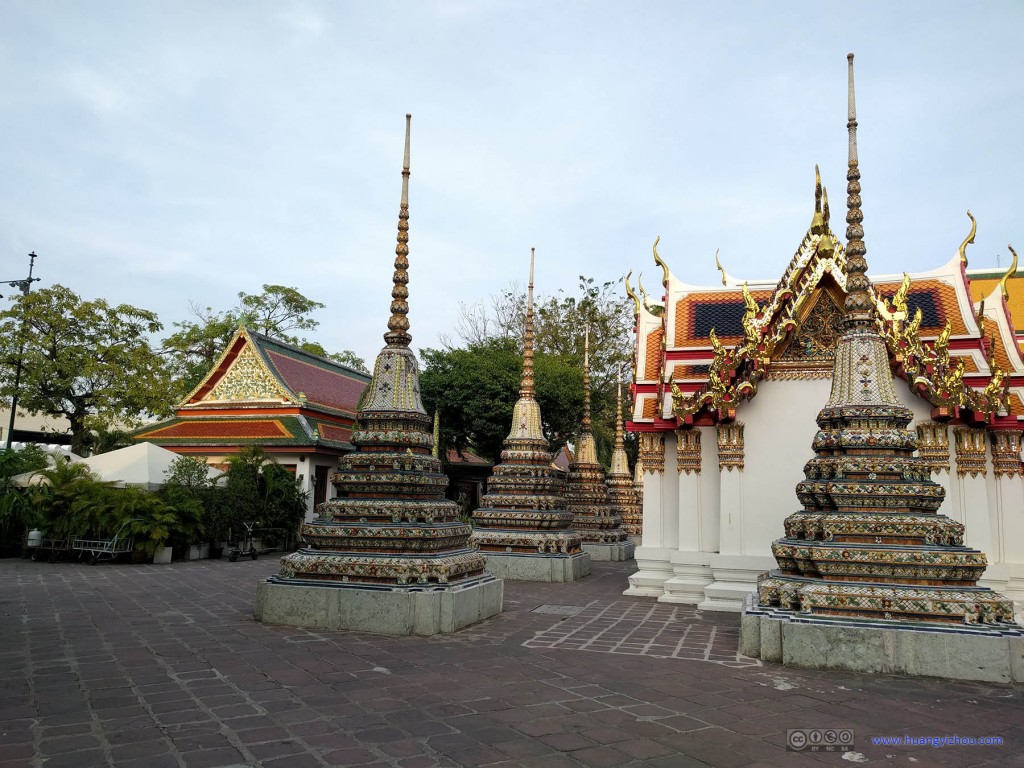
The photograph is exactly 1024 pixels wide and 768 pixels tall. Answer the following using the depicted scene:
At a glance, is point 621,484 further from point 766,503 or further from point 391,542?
point 391,542

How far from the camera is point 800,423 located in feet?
35.7

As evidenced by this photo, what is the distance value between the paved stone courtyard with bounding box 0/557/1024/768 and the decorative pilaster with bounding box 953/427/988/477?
4.81 m

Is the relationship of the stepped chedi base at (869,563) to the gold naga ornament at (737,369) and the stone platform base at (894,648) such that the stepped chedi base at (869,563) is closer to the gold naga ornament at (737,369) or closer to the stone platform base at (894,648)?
the stone platform base at (894,648)

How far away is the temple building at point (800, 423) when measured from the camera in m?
10.2

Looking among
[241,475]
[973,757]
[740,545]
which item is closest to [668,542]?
[740,545]

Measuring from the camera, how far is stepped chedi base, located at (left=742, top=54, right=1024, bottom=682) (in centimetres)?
608

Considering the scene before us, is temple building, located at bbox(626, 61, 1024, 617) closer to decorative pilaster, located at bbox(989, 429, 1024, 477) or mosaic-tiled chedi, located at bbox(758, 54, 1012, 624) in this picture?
decorative pilaster, located at bbox(989, 429, 1024, 477)

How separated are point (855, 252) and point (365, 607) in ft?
20.7

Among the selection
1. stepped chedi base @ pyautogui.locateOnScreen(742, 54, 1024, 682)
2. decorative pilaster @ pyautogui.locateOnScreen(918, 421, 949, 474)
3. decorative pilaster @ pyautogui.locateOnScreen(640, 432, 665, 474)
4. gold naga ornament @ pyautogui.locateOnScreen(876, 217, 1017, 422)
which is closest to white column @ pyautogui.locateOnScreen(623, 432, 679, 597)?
decorative pilaster @ pyautogui.locateOnScreen(640, 432, 665, 474)

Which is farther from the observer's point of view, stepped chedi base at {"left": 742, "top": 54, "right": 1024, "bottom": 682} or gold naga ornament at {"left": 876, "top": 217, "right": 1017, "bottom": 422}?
gold naga ornament at {"left": 876, "top": 217, "right": 1017, "bottom": 422}

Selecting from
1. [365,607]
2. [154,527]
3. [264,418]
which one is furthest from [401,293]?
[264,418]

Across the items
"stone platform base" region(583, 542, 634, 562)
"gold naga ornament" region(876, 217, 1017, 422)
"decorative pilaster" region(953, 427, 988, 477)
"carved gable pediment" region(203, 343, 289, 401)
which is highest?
"carved gable pediment" region(203, 343, 289, 401)

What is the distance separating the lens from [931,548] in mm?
6520

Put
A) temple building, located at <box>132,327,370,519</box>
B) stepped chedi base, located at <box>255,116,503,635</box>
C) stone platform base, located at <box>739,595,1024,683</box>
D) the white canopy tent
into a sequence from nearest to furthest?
stone platform base, located at <box>739,595,1024,683</box>, stepped chedi base, located at <box>255,116,503,635</box>, the white canopy tent, temple building, located at <box>132,327,370,519</box>
